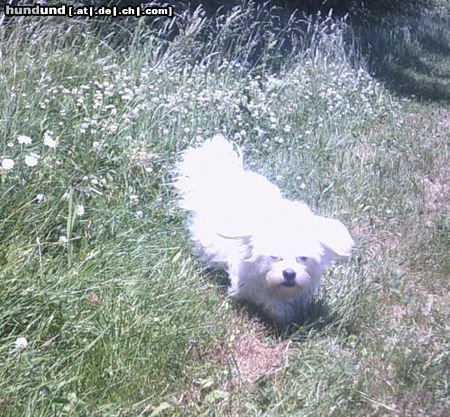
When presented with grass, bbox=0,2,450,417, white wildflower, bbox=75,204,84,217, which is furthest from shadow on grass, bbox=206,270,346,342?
white wildflower, bbox=75,204,84,217

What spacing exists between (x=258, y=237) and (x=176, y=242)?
0.55 meters

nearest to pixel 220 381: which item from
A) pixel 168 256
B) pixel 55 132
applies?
pixel 168 256

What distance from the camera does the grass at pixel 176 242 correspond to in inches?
117

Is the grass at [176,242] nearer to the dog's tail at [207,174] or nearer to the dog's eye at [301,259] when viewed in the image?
the dog's tail at [207,174]

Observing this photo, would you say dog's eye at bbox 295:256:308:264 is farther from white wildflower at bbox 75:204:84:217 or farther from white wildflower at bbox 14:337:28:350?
white wildflower at bbox 14:337:28:350

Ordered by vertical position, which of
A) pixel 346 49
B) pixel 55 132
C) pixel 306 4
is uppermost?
pixel 55 132

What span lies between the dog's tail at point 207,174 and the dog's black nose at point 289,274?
30.4 inches

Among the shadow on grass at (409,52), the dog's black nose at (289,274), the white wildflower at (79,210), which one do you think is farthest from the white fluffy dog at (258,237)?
the shadow on grass at (409,52)

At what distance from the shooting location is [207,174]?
4418 mm

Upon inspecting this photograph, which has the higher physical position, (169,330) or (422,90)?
(169,330)

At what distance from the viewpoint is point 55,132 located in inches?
170

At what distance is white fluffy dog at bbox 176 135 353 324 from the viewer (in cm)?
363

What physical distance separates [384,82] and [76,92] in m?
4.80

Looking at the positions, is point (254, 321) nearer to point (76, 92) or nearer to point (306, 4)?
point (76, 92)
